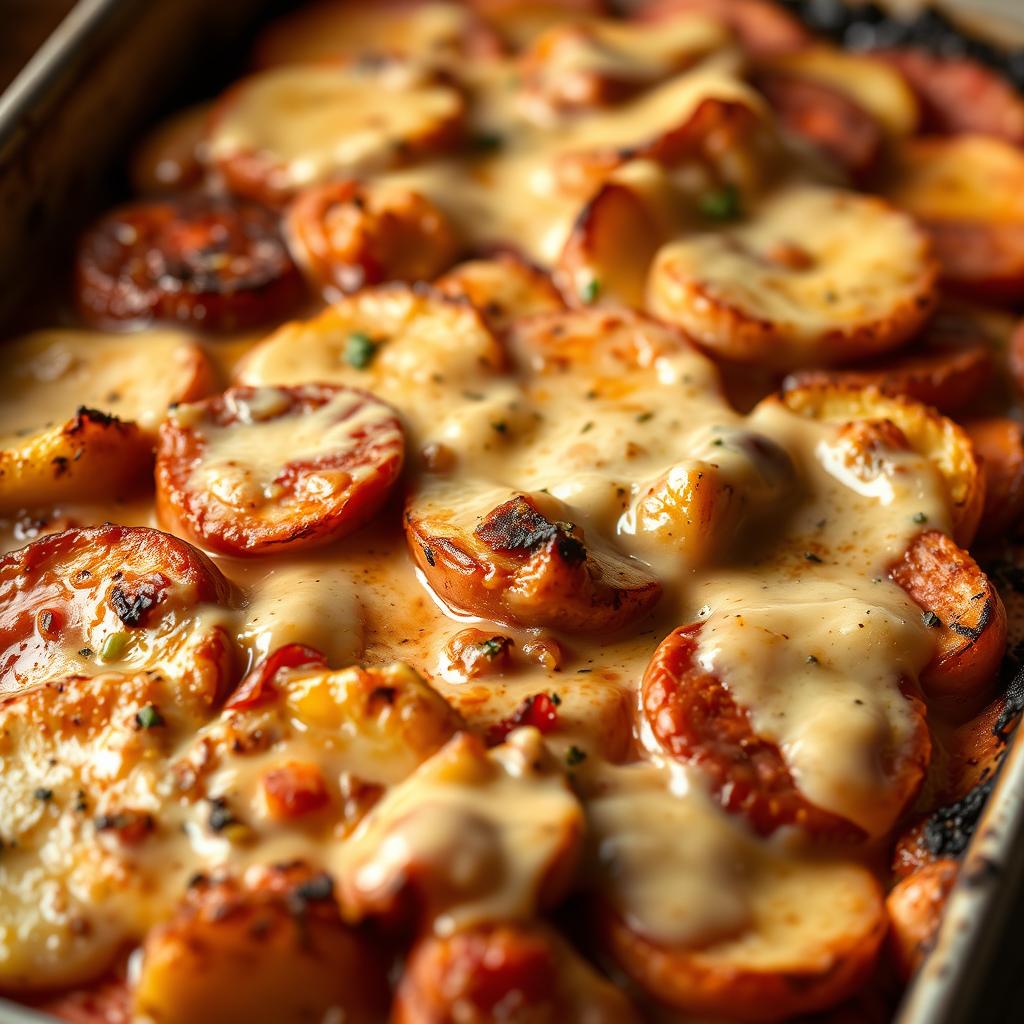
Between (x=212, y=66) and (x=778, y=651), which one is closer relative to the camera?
(x=778, y=651)

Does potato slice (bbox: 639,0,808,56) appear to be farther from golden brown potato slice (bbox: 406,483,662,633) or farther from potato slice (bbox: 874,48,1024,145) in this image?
golden brown potato slice (bbox: 406,483,662,633)

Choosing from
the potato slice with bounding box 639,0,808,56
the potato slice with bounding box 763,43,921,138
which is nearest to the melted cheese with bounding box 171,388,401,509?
the potato slice with bounding box 763,43,921,138

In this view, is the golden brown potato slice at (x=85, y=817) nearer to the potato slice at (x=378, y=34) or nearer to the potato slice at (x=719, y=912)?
the potato slice at (x=719, y=912)

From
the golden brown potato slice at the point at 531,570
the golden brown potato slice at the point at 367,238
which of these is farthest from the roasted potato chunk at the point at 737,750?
the golden brown potato slice at the point at 367,238

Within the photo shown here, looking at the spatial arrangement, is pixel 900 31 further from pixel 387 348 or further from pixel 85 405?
pixel 85 405

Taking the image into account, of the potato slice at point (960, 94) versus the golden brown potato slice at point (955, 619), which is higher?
the golden brown potato slice at point (955, 619)

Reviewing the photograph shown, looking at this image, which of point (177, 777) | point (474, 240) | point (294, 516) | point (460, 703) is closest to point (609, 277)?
point (474, 240)

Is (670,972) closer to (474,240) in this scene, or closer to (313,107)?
(474,240)

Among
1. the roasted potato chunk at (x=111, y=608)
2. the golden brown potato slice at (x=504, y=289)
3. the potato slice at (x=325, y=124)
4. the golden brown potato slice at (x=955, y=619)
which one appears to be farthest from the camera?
the potato slice at (x=325, y=124)
